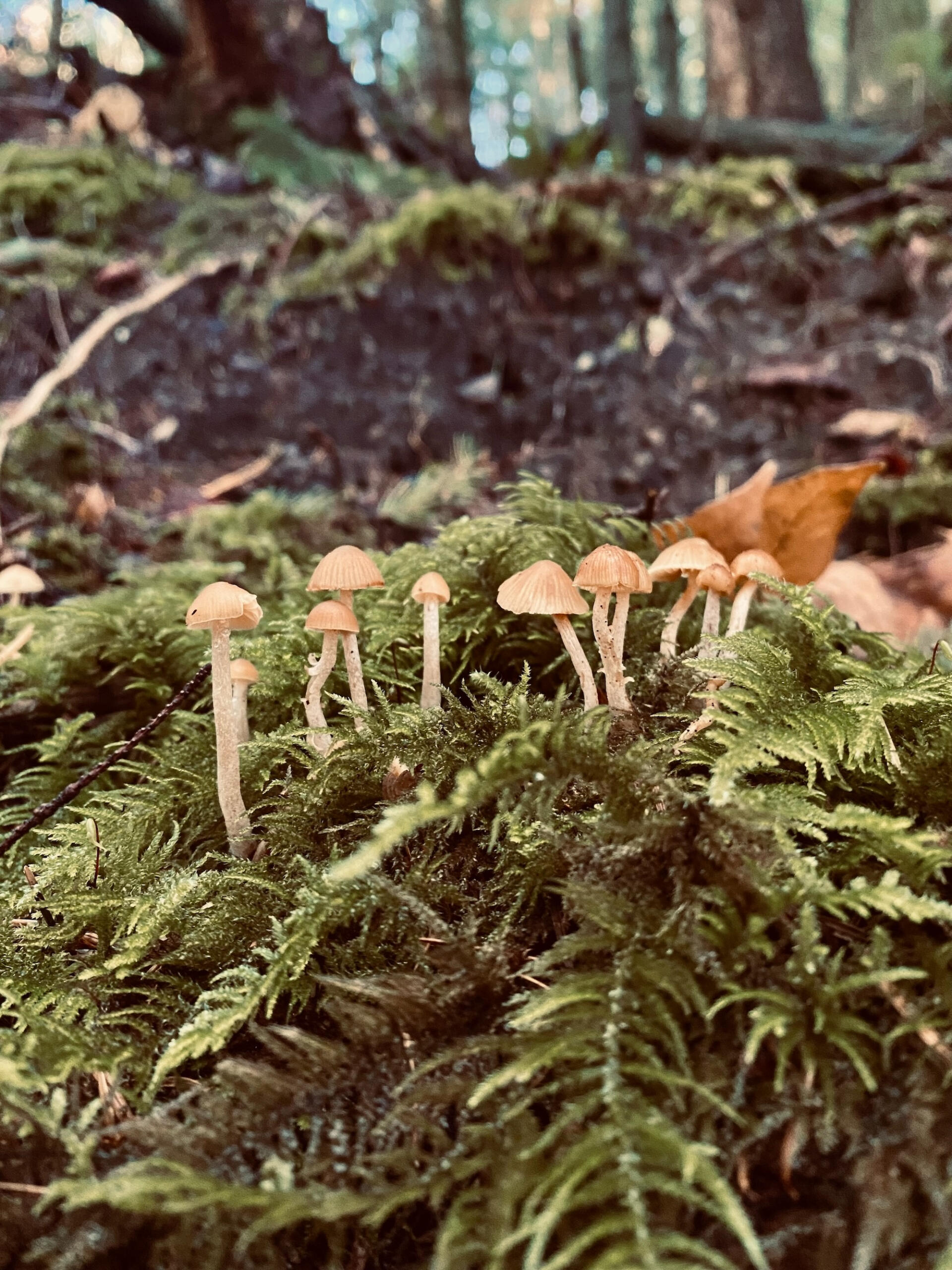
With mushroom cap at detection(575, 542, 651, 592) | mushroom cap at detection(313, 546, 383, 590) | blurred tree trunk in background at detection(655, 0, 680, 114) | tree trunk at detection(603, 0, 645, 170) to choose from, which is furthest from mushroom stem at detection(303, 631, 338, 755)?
blurred tree trunk in background at detection(655, 0, 680, 114)

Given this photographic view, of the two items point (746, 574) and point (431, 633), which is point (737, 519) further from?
point (431, 633)

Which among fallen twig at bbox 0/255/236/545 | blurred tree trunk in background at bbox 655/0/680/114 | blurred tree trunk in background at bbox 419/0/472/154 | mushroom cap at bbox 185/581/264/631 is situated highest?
blurred tree trunk in background at bbox 655/0/680/114

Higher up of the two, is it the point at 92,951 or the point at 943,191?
the point at 943,191

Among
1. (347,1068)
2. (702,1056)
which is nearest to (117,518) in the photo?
(347,1068)

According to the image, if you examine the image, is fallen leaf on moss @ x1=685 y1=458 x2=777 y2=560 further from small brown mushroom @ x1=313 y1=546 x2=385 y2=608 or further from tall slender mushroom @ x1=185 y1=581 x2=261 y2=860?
tall slender mushroom @ x1=185 y1=581 x2=261 y2=860

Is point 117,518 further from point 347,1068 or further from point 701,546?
point 347,1068

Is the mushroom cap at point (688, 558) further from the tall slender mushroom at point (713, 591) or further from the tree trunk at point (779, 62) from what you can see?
the tree trunk at point (779, 62)

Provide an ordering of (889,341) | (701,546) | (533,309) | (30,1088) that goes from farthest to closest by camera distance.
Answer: (533,309) < (889,341) < (701,546) < (30,1088)

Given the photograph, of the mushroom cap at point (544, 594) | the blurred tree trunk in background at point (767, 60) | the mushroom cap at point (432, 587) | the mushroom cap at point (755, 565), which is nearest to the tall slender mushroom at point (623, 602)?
the mushroom cap at point (544, 594)
